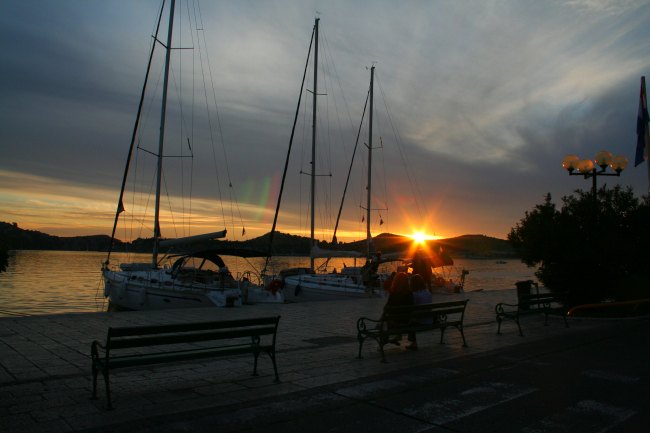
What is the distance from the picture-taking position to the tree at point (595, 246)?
15.3 metres

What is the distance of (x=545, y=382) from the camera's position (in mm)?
7113

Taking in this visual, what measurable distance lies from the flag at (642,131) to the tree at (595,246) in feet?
17.7

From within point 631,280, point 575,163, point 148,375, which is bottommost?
point 148,375

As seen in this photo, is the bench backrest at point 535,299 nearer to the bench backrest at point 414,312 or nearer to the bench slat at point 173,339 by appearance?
the bench backrest at point 414,312

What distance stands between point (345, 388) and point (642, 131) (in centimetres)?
2001

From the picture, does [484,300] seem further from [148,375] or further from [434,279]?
[148,375]

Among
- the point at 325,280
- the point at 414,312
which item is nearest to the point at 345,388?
the point at 414,312

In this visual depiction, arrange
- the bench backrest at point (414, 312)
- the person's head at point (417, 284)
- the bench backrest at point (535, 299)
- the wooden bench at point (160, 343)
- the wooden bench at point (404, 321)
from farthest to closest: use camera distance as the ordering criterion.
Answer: the bench backrest at point (535, 299), the person's head at point (417, 284), the bench backrest at point (414, 312), the wooden bench at point (404, 321), the wooden bench at point (160, 343)

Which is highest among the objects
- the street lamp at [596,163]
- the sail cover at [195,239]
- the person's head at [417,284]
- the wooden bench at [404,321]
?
the street lamp at [596,163]

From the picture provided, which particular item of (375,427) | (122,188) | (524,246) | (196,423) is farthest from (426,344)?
(122,188)

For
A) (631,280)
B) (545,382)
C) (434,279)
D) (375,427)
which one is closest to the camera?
(375,427)

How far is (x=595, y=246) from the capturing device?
50.1 feet

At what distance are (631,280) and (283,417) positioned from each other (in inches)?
560

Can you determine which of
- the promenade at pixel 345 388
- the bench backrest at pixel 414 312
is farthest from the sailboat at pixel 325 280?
the bench backrest at pixel 414 312
